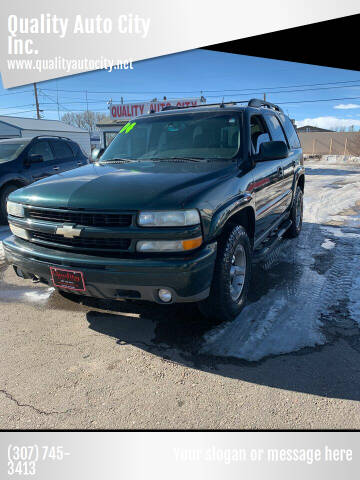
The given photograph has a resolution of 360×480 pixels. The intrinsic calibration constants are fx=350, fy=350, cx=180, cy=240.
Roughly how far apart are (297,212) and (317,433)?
14.5 ft

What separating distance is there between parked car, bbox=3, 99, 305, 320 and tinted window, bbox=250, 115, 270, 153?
0.11 feet

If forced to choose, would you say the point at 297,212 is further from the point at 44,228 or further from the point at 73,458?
the point at 73,458

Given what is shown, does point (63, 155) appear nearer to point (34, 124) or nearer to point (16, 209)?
point (16, 209)

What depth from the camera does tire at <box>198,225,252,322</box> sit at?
2.81 metres

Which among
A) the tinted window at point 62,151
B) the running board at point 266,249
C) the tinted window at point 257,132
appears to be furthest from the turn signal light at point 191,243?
the tinted window at point 62,151

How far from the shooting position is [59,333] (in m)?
3.10

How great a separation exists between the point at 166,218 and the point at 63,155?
6845 mm

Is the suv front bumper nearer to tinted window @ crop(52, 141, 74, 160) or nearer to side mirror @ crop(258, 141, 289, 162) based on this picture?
side mirror @ crop(258, 141, 289, 162)

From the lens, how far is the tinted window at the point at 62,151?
833cm

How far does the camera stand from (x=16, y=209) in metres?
3.11

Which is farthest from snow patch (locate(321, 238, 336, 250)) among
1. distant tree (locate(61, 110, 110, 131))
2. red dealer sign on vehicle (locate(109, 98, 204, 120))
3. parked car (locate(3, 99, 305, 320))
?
distant tree (locate(61, 110, 110, 131))

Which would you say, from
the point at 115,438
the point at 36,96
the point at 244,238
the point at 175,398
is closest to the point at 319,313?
the point at 244,238

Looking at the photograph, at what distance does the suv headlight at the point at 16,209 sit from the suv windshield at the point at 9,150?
16.2 ft

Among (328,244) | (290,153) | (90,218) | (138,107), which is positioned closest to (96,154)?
(90,218)
